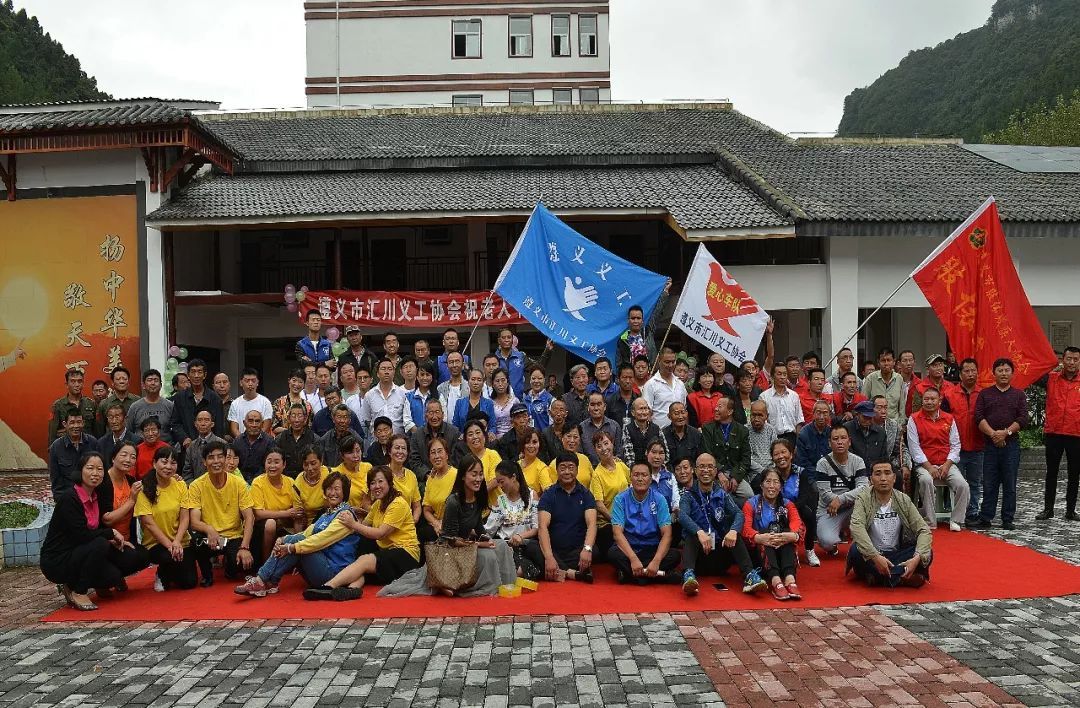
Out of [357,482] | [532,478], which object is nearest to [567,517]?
[532,478]

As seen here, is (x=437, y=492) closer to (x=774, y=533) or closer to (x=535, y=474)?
(x=535, y=474)

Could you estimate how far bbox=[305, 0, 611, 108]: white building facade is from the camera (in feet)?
110

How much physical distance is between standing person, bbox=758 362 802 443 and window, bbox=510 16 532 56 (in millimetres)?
26794

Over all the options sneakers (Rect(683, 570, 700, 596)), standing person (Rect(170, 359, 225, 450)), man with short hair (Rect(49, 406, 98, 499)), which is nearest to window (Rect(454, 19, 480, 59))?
standing person (Rect(170, 359, 225, 450))

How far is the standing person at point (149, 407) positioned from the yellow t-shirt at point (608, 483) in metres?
4.63

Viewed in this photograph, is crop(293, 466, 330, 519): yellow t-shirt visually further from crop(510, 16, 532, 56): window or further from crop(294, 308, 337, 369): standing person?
crop(510, 16, 532, 56): window

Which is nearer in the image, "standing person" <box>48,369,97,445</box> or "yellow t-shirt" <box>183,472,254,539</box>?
"yellow t-shirt" <box>183,472,254,539</box>

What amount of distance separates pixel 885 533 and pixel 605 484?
2373mm

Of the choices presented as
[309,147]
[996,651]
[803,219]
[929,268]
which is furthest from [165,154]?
[996,651]

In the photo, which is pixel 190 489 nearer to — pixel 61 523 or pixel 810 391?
pixel 61 523

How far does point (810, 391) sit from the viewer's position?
1020cm

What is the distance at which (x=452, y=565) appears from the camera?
7.29 m

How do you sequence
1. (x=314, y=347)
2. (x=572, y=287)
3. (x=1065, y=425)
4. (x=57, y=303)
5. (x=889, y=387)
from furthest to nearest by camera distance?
(x=57, y=303)
(x=314, y=347)
(x=572, y=287)
(x=889, y=387)
(x=1065, y=425)

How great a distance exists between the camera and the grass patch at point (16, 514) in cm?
948
